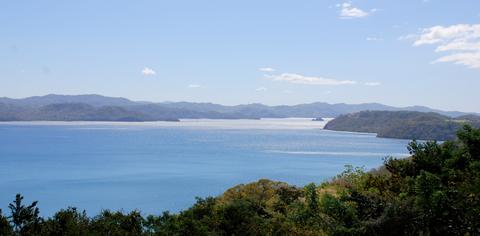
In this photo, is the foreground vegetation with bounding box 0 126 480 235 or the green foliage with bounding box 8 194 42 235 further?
the foreground vegetation with bounding box 0 126 480 235

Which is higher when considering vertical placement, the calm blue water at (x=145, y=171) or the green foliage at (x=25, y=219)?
the green foliage at (x=25, y=219)

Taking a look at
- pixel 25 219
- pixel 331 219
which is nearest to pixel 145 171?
pixel 331 219

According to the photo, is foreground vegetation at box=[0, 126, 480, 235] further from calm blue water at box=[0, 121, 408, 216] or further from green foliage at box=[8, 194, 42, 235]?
calm blue water at box=[0, 121, 408, 216]

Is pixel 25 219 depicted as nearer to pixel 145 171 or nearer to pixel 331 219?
pixel 331 219

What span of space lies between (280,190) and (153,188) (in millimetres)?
69412

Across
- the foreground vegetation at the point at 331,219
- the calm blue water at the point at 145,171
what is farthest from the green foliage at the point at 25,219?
the calm blue water at the point at 145,171

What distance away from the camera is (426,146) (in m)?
24.7

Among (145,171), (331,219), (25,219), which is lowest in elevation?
(145,171)

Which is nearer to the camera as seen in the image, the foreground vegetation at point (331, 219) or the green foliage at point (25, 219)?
the green foliage at point (25, 219)

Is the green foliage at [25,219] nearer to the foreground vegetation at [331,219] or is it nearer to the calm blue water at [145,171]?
the foreground vegetation at [331,219]

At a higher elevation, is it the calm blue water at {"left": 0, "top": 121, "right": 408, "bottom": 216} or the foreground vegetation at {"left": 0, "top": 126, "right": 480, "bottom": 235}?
the foreground vegetation at {"left": 0, "top": 126, "right": 480, "bottom": 235}

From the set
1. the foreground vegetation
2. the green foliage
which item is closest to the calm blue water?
the foreground vegetation

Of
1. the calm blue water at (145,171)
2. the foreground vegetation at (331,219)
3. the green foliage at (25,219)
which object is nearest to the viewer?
the green foliage at (25,219)

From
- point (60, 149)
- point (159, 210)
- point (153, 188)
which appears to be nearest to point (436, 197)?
point (159, 210)
